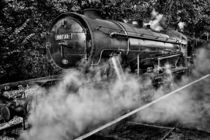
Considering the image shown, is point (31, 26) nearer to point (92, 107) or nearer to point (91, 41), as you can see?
point (91, 41)

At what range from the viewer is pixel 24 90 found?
454 centimetres

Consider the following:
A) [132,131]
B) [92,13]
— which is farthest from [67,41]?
[132,131]

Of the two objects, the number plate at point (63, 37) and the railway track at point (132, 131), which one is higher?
the number plate at point (63, 37)

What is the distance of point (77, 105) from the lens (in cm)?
538

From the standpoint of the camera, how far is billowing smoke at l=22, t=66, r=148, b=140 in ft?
14.0

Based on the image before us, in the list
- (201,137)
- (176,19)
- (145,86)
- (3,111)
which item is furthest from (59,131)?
(176,19)

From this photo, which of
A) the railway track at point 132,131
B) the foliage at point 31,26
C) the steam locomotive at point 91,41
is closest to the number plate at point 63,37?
the steam locomotive at point 91,41

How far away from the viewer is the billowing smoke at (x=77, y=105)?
4281 mm

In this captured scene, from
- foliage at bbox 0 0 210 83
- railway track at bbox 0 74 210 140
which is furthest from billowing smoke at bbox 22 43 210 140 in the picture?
foliage at bbox 0 0 210 83

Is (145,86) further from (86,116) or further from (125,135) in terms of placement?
(125,135)

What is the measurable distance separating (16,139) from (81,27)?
2969mm

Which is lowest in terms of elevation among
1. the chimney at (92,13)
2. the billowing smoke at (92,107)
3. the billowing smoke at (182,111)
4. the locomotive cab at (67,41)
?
the billowing smoke at (182,111)

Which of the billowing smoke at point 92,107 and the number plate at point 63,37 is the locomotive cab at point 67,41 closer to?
the number plate at point 63,37

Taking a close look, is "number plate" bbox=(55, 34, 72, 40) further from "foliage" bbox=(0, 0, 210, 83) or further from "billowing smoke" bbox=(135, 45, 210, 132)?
"billowing smoke" bbox=(135, 45, 210, 132)
